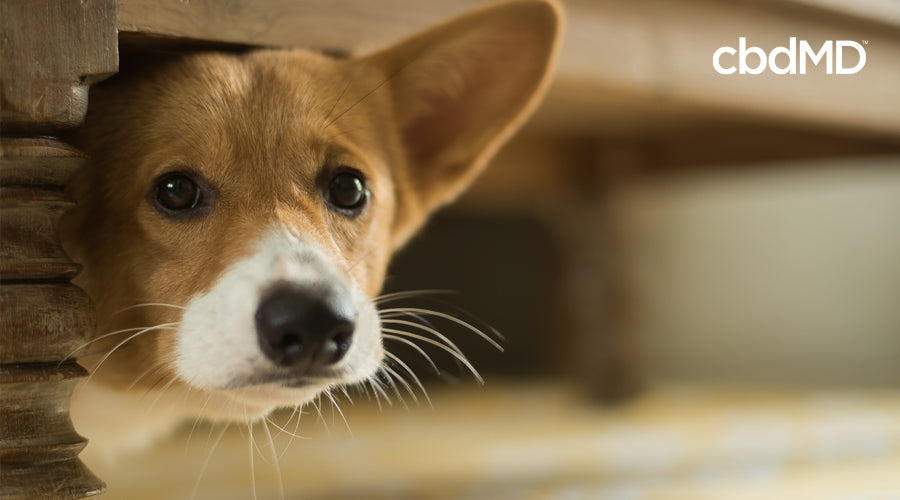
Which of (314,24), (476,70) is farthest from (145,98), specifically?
(476,70)

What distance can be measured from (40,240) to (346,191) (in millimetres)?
445

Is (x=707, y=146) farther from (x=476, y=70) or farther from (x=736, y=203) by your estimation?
(x=476, y=70)

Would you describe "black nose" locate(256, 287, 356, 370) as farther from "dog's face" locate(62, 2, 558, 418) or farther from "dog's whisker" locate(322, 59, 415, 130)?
"dog's whisker" locate(322, 59, 415, 130)

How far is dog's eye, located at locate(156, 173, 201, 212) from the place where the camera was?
118cm

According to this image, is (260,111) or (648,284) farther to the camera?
(648,284)

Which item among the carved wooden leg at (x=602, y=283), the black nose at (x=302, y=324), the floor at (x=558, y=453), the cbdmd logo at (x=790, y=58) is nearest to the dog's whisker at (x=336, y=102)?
the black nose at (x=302, y=324)

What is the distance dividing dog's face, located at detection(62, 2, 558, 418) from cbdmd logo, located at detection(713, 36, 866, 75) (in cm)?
57

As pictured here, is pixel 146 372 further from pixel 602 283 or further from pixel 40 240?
pixel 602 283

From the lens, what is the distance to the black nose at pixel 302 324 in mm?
987

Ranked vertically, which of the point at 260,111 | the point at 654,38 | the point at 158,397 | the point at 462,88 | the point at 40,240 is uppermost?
the point at 654,38

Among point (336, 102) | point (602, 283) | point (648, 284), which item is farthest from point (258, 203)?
point (648, 284)

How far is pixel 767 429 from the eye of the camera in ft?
8.11

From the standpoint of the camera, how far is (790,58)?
192cm

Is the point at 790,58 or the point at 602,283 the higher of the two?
the point at 790,58
